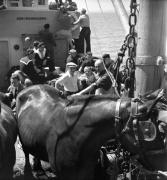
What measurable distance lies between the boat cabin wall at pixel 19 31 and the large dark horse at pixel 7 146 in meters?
6.19

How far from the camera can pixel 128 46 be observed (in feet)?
15.1

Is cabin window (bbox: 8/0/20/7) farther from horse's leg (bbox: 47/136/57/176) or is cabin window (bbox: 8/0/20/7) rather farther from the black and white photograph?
horse's leg (bbox: 47/136/57/176)

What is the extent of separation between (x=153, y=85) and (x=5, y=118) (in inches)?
83.9

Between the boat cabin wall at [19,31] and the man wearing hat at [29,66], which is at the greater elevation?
the boat cabin wall at [19,31]

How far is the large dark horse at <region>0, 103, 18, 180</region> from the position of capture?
15.2 feet

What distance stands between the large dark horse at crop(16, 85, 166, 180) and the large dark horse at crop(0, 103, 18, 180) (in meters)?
0.28

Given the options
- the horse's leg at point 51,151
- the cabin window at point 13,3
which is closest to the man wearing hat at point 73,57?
the cabin window at point 13,3

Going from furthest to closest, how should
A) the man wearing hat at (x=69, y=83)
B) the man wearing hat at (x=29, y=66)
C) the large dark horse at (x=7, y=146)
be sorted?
the man wearing hat at (x=29, y=66) < the man wearing hat at (x=69, y=83) < the large dark horse at (x=7, y=146)

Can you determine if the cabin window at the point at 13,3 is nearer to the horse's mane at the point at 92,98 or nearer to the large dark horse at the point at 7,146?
the large dark horse at the point at 7,146

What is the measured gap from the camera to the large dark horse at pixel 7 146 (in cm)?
464

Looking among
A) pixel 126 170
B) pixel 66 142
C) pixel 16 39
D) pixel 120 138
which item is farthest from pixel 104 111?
pixel 16 39

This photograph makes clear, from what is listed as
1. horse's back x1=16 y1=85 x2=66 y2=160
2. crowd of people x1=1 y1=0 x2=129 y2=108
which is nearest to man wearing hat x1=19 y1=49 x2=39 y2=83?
crowd of people x1=1 y1=0 x2=129 y2=108

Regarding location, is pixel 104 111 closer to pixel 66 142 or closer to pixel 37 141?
pixel 66 142

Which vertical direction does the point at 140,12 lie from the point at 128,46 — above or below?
above
